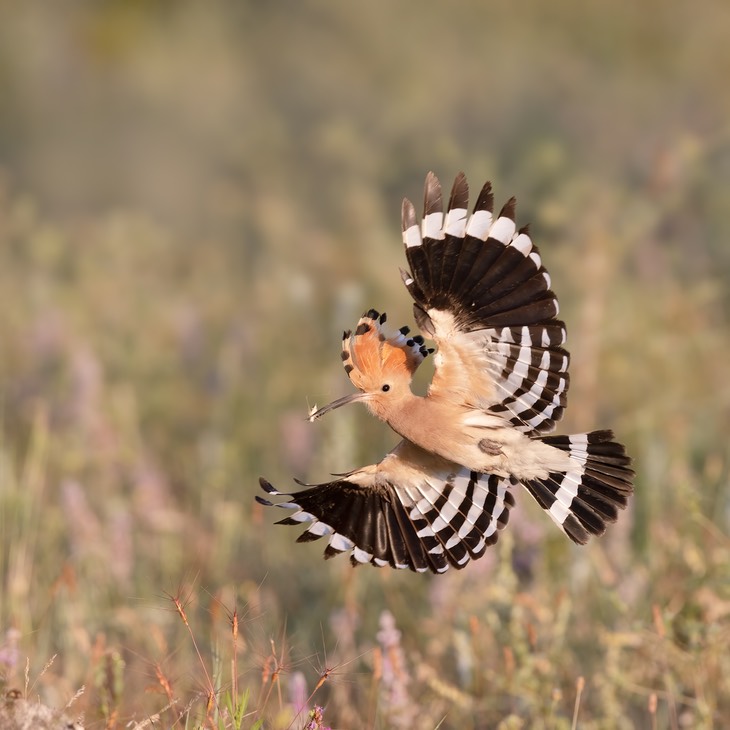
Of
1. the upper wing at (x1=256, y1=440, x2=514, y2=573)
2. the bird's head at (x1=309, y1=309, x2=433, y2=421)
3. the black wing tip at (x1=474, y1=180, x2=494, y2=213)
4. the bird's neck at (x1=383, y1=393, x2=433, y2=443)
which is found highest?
the black wing tip at (x1=474, y1=180, x2=494, y2=213)

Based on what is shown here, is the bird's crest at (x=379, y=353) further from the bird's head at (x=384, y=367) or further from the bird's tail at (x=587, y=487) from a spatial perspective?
the bird's tail at (x=587, y=487)

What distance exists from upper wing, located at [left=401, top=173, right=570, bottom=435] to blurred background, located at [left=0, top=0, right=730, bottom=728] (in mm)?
477

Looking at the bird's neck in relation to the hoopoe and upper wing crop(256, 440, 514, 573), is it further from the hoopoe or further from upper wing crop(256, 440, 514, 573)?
upper wing crop(256, 440, 514, 573)

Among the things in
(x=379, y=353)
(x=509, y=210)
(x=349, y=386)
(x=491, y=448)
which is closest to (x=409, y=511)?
(x=491, y=448)

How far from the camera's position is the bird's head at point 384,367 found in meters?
2.63

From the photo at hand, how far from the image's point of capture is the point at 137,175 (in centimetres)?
920

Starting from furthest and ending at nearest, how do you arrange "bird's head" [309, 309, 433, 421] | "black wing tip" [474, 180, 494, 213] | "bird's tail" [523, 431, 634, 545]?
"bird's tail" [523, 431, 634, 545]
"bird's head" [309, 309, 433, 421]
"black wing tip" [474, 180, 494, 213]

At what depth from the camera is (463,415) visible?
269 cm

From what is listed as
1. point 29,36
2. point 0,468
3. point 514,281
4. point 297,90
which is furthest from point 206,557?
point 29,36

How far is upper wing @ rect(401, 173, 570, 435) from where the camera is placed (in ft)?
8.32

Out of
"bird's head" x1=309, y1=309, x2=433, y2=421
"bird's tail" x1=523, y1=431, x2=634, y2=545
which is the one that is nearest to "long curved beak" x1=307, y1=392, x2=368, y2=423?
"bird's head" x1=309, y1=309, x2=433, y2=421

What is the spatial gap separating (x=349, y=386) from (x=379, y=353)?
7.21 feet

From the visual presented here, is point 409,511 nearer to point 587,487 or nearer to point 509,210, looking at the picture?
point 587,487

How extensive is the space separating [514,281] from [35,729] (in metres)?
1.36
